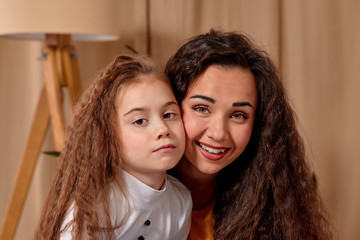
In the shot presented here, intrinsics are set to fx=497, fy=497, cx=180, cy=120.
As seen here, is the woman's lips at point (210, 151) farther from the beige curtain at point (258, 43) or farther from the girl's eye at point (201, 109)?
the beige curtain at point (258, 43)

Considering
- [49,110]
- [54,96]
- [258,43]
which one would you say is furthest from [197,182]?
[258,43]

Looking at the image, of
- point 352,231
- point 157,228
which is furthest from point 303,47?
point 157,228

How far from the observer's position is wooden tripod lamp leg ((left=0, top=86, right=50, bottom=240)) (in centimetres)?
223

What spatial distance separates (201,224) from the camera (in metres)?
1.61

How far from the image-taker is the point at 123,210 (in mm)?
1199

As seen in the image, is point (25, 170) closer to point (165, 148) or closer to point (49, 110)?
point (49, 110)

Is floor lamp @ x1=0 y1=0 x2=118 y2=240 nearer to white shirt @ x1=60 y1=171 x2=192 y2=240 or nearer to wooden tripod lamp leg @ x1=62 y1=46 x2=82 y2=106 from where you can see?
wooden tripod lamp leg @ x1=62 y1=46 x2=82 y2=106

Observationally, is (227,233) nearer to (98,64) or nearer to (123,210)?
(123,210)

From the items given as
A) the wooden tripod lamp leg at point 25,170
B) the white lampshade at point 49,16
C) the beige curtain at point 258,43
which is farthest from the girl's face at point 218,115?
the beige curtain at point 258,43

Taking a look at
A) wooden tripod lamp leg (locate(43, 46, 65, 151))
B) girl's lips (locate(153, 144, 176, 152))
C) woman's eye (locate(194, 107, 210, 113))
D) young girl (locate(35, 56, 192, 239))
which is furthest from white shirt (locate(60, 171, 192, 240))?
wooden tripod lamp leg (locate(43, 46, 65, 151))

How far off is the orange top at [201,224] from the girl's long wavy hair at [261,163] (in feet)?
0.12

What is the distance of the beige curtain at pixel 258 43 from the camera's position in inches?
112

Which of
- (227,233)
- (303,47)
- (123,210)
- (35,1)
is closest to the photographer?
(123,210)

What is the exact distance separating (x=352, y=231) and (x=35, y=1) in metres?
2.21
